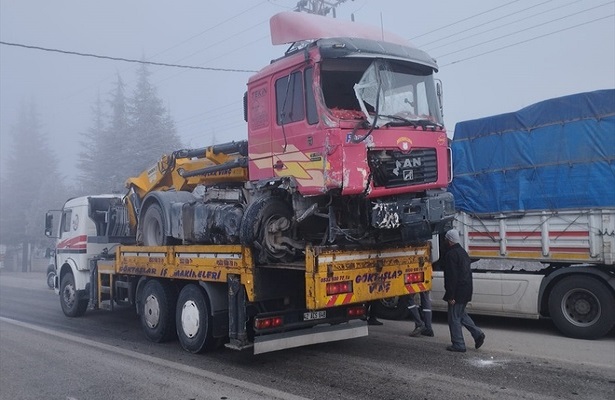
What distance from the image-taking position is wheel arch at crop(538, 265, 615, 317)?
829 cm

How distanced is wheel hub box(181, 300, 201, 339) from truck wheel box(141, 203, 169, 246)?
170 cm

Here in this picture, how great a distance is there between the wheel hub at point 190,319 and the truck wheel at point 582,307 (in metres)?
5.59

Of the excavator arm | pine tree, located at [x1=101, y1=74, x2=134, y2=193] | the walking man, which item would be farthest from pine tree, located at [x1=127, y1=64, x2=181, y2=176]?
the walking man

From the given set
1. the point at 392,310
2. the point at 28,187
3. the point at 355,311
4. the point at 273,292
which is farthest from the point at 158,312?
the point at 28,187

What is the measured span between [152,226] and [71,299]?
3.64 meters

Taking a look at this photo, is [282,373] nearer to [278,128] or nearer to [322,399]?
[322,399]

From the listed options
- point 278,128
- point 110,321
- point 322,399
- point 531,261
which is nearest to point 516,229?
point 531,261

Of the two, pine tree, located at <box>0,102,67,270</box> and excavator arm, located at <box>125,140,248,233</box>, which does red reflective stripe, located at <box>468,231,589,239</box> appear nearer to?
excavator arm, located at <box>125,140,248,233</box>

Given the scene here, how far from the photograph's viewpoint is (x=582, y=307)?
8.49 meters

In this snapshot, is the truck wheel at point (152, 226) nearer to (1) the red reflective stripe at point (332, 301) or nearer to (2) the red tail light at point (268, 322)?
(2) the red tail light at point (268, 322)

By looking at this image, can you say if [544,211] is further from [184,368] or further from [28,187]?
[28,187]

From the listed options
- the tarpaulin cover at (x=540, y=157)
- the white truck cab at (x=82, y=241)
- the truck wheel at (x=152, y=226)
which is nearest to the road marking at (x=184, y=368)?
the white truck cab at (x=82, y=241)

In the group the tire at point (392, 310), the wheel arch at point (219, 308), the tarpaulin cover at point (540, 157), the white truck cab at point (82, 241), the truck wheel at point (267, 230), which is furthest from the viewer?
the white truck cab at point (82, 241)

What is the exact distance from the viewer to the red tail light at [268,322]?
6.70m
